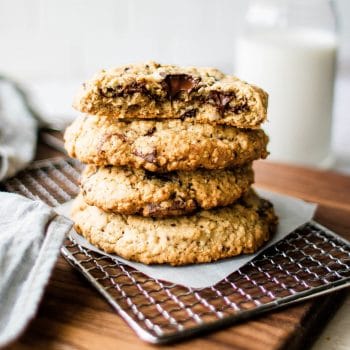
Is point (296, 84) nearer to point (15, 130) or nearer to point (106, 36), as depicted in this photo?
point (15, 130)

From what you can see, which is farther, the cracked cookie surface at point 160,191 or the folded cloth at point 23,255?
the cracked cookie surface at point 160,191

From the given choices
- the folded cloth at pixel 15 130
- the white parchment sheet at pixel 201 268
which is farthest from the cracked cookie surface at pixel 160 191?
the folded cloth at pixel 15 130

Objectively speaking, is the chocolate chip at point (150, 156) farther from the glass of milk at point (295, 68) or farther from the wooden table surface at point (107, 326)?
the glass of milk at point (295, 68)

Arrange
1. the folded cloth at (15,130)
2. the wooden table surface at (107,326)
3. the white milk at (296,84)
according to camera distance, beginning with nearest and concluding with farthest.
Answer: the wooden table surface at (107,326), the folded cloth at (15,130), the white milk at (296,84)

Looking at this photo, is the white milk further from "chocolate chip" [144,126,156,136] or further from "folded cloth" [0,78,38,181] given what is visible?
"chocolate chip" [144,126,156,136]

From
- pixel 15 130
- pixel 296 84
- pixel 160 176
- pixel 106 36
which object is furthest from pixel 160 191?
pixel 106 36

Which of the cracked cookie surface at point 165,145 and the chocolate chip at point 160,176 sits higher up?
the cracked cookie surface at point 165,145

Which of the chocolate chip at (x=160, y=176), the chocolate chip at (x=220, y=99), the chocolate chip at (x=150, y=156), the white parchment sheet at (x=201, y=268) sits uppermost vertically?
the chocolate chip at (x=220, y=99)

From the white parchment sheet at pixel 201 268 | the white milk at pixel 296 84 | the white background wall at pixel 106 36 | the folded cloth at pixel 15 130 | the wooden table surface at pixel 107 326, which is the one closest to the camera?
the wooden table surface at pixel 107 326
